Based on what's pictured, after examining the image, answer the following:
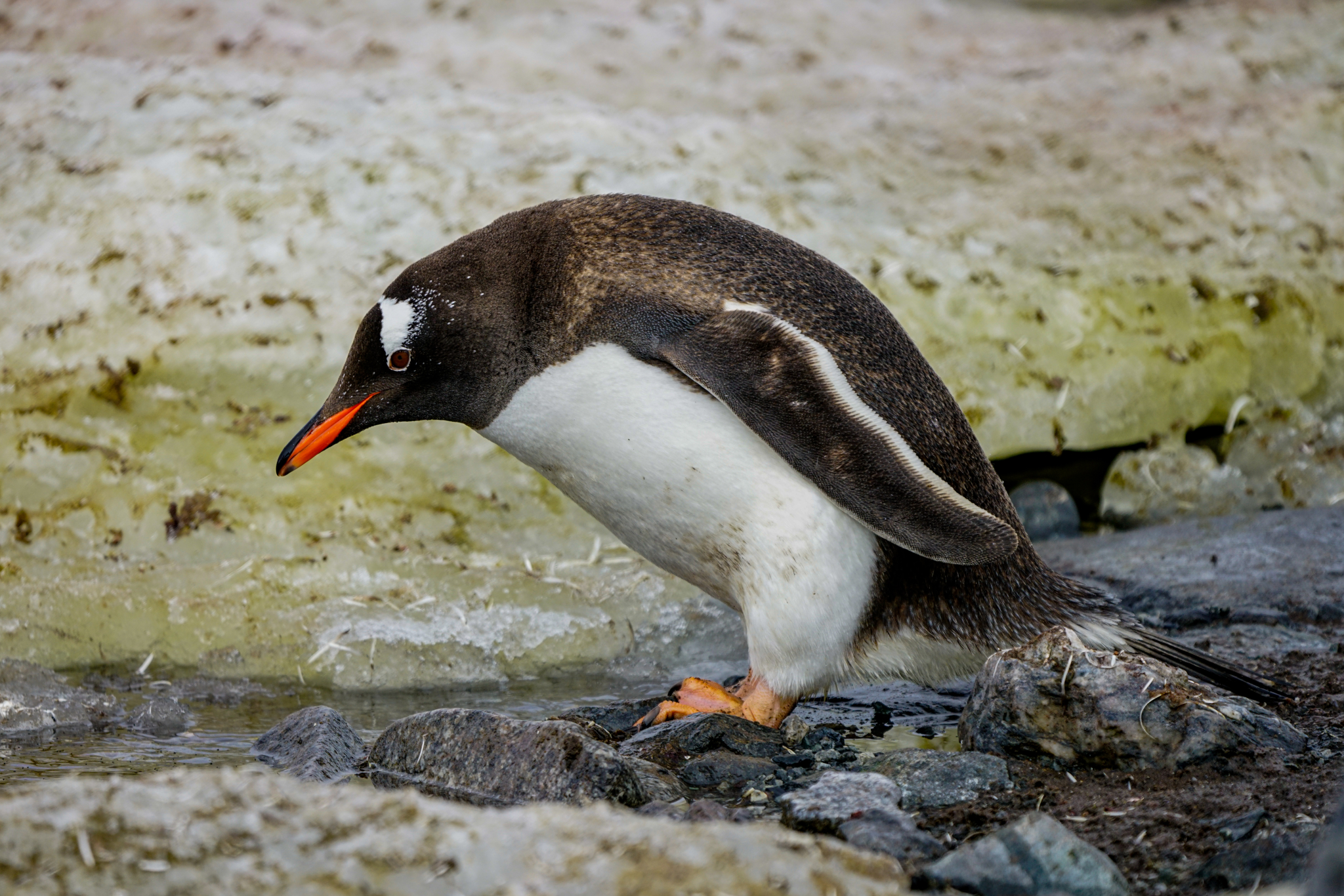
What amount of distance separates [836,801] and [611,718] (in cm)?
102

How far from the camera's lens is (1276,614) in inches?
155

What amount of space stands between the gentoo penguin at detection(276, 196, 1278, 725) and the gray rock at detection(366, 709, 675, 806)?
1.88ft

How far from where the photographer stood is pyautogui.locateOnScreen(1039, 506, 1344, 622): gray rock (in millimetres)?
4078

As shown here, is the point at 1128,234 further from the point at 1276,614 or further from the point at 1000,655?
the point at 1000,655

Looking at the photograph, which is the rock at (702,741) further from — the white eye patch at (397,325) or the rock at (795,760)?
the white eye patch at (397,325)

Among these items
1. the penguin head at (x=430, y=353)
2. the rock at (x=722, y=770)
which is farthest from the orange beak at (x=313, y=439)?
the rock at (x=722, y=770)

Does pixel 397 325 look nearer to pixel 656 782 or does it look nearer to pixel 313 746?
pixel 313 746

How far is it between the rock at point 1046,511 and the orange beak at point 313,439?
9.74 ft

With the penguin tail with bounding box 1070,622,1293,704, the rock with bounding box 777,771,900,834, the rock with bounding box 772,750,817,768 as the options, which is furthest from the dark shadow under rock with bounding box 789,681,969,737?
the rock with bounding box 777,771,900,834

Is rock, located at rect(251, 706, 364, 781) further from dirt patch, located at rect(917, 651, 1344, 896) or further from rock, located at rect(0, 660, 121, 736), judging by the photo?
dirt patch, located at rect(917, 651, 1344, 896)

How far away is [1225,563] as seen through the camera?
4.43m

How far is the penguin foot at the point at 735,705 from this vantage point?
326 cm

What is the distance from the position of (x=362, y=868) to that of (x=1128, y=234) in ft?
17.7

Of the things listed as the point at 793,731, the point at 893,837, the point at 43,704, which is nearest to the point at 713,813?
the point at 893,837
